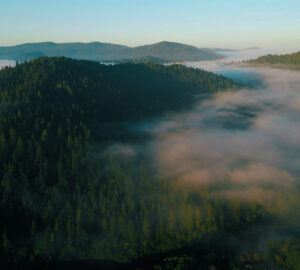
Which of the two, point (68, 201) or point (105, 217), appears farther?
point (105, 217)

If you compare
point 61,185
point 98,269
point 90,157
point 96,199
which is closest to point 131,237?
point 98,269

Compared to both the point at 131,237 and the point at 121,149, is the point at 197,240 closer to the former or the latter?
the point at 131,237

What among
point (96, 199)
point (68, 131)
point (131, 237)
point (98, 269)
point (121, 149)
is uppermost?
point (68, 131)

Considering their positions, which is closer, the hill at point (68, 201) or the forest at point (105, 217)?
the hill at point (68, 201)

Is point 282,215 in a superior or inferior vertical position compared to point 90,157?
inferior

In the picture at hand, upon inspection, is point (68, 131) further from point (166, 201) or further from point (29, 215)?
point (166, 201)

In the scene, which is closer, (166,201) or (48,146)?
(166,201)

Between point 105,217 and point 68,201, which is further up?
point 68,201

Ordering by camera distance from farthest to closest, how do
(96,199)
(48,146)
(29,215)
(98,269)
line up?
(48,146) → (96,199) → (29,215) → (98,269)

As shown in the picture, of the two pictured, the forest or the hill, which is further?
the forest

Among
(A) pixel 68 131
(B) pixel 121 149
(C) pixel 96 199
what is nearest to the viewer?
(C) pixel 96 199
